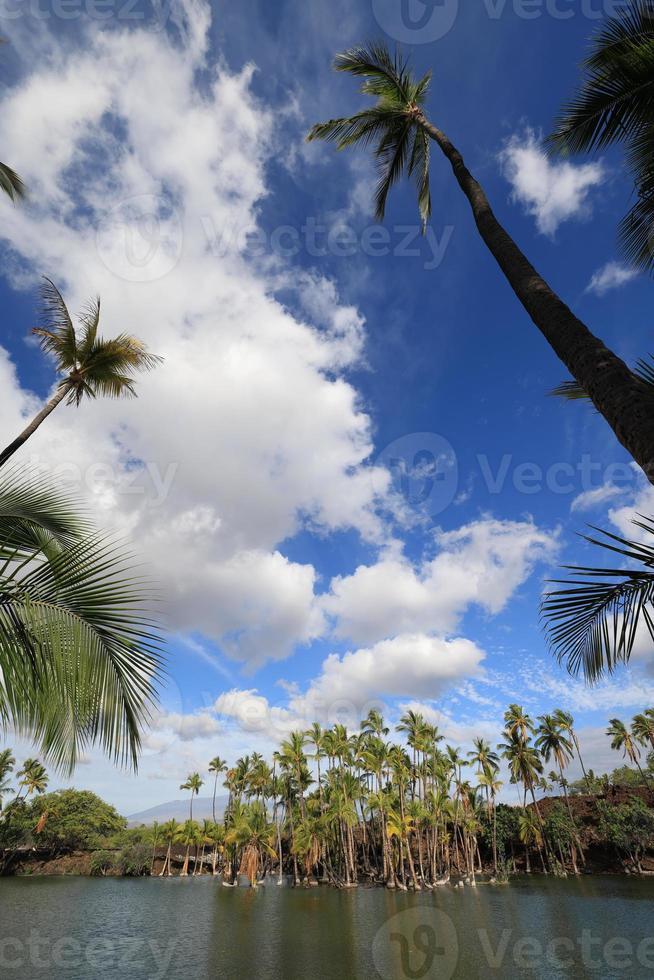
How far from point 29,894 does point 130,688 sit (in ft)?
193

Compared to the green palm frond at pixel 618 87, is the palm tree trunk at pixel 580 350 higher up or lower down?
lower down

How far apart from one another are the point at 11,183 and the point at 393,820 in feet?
163

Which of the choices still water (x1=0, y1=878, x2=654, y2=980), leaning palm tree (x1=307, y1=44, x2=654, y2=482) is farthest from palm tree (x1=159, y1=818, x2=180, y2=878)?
leaning palm tree (x1=307, y1=44, x2=654, y2=482)

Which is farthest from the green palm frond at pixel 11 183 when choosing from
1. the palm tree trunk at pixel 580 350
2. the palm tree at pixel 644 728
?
the palm tree at pixel 644 728

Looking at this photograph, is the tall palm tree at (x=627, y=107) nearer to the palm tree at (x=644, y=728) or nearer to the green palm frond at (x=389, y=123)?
the green palm frond at (x=389, y=123)

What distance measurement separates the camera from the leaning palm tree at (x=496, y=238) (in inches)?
145

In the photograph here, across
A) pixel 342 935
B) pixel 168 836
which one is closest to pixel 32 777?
Result: pixel 168 836

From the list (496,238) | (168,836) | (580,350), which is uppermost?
(168,836)

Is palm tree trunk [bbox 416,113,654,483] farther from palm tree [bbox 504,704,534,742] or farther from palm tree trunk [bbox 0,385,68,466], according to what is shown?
palm tree [bbox 504,704,534,742]

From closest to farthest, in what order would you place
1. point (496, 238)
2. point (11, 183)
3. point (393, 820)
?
point (496, 238) → point (11, 183) → point (393, 820)

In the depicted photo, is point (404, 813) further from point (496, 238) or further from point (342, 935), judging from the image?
point (496, 238)

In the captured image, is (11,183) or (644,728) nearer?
(11,183)

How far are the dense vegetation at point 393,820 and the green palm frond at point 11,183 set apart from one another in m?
48.7

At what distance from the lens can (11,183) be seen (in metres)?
7.97
